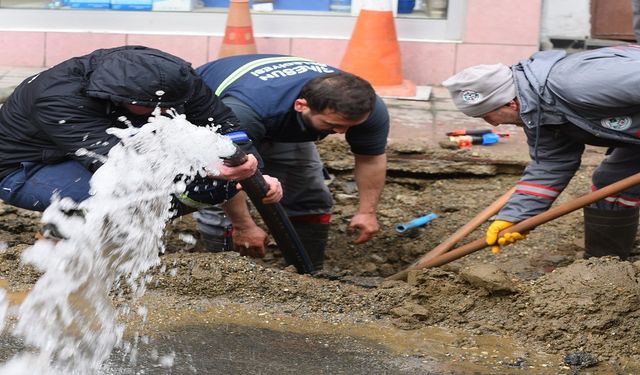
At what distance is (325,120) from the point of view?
5.07m

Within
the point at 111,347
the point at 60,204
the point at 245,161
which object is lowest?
the point at 111,347

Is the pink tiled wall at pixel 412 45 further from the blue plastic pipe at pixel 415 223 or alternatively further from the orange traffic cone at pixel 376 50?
the blue plastic pipe at pixel 415 223

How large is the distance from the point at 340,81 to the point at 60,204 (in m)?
1.47

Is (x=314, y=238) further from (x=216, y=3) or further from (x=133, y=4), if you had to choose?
Result: (x=133, y=4)

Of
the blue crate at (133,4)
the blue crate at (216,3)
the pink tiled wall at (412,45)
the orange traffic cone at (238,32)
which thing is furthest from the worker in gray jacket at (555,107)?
the blue crate at (133,4)

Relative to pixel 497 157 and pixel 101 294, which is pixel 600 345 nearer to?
pixel 101 294

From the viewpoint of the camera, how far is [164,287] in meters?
4.74

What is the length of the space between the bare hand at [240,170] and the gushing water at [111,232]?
4cm

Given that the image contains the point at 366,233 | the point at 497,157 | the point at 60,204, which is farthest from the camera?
the point at 497,157

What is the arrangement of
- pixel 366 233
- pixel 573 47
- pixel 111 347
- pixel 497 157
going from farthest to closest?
1. pixel 573 47
2. pixel 497 157
3. pixel 366 233
4. pixel 111 347

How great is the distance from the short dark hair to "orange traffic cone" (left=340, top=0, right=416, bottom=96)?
2.83 meters

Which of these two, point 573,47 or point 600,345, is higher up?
point 573,47

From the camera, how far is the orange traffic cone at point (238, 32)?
8.02 m

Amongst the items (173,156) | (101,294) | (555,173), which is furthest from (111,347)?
(555,173)
